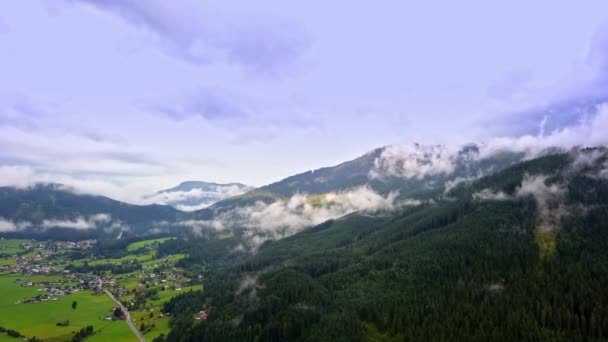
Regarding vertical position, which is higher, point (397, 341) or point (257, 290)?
point (257, 290)

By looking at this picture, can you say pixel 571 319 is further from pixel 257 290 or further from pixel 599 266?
pixel 257 290

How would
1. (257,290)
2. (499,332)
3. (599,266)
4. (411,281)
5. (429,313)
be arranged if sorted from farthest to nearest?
(257,290) → (411,281) → (599,266) → (429,313) → (499,332)

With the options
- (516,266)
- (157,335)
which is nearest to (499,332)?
(516,266)

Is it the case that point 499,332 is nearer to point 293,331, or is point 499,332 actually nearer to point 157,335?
point 293,331

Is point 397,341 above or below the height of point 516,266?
below

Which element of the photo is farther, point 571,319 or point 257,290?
point 257,290

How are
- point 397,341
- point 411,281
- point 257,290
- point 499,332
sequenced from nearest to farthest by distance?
point 499,332
point 397,341
point 411,281
point 257,290

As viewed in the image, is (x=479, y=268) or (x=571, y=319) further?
(x=479, y=268)

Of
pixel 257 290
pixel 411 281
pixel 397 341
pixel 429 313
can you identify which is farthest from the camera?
pixel 257 290

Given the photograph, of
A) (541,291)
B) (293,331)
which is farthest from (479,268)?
(293,331)
